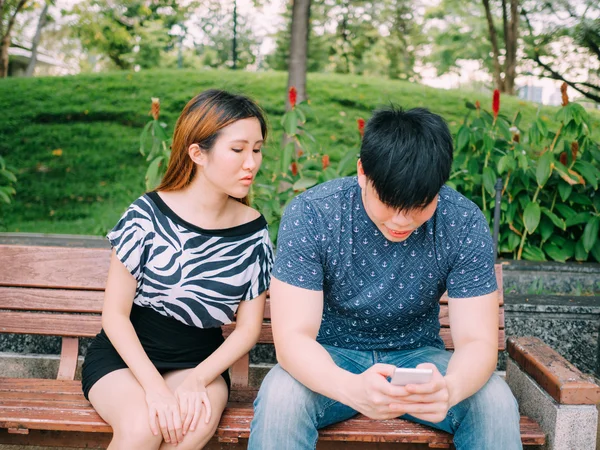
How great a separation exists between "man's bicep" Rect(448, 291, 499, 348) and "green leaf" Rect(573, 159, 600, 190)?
2267mm

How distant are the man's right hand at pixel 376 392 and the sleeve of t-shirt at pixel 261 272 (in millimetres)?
633

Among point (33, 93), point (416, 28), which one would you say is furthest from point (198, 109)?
point (416, 28)

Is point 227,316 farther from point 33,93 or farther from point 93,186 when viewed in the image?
point 33,93

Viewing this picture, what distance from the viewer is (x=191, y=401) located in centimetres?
203

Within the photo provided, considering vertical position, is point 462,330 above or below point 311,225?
below

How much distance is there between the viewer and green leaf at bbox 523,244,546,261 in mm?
4152

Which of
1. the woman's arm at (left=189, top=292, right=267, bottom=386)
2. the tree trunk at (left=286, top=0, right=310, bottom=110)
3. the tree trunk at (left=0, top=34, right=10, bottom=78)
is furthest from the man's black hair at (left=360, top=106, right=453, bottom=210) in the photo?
the tree trunk at (left=0, top=34, right=10, bottom=78)

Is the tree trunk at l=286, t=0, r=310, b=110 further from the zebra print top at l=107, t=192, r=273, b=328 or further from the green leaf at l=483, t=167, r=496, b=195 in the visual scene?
the zebra print top at l=107, t=192, r=273, b=328

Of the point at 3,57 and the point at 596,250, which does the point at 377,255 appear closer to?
the point at 596,250

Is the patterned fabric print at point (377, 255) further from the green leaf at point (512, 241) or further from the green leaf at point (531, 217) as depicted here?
the green leaf at point (512, 241)

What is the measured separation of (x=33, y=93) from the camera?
10086 mm

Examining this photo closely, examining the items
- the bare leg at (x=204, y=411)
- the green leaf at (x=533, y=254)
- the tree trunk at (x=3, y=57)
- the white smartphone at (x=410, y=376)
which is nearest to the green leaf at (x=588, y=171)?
the green leaf at (x=533, y=254)

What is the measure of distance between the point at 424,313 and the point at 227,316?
0.74m

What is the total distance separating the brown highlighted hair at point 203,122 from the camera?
222 cm
